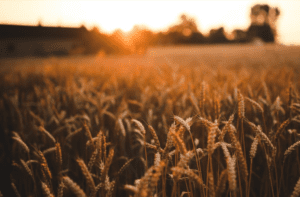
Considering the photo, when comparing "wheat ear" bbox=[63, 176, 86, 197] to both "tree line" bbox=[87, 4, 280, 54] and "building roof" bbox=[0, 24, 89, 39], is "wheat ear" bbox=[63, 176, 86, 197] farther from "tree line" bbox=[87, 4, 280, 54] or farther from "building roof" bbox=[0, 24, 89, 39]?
"building roof" bbox=[0, 24, 89, 39]

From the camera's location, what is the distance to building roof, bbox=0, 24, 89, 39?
3056cm

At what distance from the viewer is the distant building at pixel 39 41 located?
29.9 metres

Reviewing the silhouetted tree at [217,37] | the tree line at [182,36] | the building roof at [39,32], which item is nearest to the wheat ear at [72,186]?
the tree line at [182,36]

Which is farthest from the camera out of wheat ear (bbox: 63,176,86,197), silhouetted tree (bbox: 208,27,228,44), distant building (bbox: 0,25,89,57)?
Result: silhouetted tree (bbox: 208,27,228,44)

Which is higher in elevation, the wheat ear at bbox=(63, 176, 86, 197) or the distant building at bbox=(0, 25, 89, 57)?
the distant building at bbox=(0, 25, 89, 57)

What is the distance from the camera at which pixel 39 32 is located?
32156mm

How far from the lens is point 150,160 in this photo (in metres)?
1.44

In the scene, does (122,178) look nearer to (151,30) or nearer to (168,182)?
(168,182)

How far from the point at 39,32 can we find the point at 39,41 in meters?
1.99

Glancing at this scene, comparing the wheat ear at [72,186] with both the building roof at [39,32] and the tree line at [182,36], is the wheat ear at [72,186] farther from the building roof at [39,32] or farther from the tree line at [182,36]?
the building roof at [39,32]

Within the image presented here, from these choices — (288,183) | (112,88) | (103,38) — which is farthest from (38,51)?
(288,183)

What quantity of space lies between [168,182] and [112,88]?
1.86 metres

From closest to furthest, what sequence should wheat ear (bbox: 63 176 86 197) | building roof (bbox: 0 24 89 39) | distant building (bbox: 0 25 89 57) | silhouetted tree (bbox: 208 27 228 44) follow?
wheat ear (bbox: 63 176 86 197) < distant building (bbox: 0 25 89 57) < building roof (bbox: 0 24 89 39) < silhouetted tree (bbox: 208 27 228 44)

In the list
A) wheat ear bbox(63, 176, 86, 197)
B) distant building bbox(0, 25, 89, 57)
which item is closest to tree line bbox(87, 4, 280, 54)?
distant building bbox(0, 25, 89, 57)
